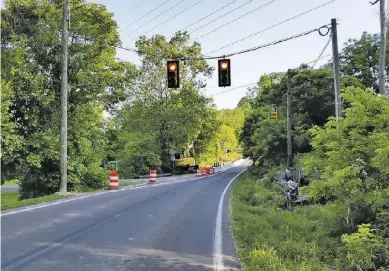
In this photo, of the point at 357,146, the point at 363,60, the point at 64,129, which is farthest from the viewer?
the point at 363,60

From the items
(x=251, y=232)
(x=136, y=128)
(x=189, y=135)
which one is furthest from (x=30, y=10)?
(x=189, y=135)

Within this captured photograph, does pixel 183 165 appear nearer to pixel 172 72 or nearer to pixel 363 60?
pixel 363 60

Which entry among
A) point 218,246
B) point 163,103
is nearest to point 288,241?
point 218,246

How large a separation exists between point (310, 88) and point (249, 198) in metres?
12.6

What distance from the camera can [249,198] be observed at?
2102cm

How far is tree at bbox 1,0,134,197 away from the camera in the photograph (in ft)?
76.8

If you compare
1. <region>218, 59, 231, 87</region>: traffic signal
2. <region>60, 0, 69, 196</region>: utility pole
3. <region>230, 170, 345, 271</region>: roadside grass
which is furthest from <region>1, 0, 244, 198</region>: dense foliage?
<region>230, 170, 345, 271</region>: roadside grass

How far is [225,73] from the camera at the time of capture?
17.3m

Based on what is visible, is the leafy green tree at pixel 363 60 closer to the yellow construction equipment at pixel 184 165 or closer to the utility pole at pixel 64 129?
the utility pole at pixel 64 129

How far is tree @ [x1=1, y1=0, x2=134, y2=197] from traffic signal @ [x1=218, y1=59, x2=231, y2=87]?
10702mm

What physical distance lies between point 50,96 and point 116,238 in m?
16.4

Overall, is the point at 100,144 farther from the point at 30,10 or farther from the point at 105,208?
the point at 105,208

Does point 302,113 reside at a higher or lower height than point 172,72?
lower

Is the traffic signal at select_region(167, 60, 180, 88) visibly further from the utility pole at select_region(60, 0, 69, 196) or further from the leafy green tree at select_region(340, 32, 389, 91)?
the leafy green tree at select_region(340, 32, 389, 91)
